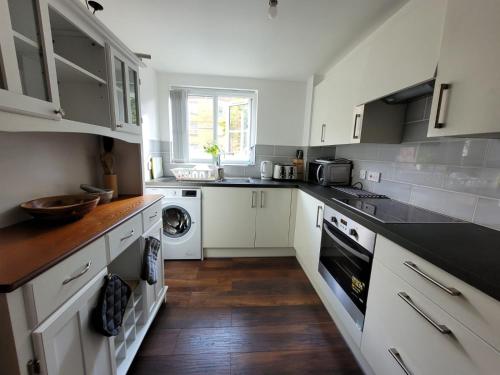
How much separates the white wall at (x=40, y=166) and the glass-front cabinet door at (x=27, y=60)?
335 millimetres

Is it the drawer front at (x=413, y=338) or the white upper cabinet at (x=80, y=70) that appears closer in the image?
the drawer front at (x=413, y=338)

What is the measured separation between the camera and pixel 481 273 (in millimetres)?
651

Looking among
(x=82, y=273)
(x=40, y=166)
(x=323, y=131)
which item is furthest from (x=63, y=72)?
(x=323, y=131)

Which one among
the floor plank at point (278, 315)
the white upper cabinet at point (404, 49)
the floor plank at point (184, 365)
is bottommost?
the floor plank at point (184, 365)

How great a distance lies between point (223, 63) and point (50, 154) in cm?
182

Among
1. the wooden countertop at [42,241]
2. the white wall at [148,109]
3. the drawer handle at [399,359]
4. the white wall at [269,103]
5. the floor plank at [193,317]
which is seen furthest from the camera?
the white wall at [269,103]

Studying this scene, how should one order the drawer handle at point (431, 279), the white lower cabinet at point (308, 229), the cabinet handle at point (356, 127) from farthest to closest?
the white lower cabinet at point (308, 229)
the cabinet handle at point (356, 127)
the drawer handle at point (431, 279)

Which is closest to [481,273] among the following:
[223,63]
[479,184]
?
[479,184]

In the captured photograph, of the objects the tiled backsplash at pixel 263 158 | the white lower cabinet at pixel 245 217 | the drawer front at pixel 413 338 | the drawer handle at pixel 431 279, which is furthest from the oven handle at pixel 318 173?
the drawer handle at pixel 431 279

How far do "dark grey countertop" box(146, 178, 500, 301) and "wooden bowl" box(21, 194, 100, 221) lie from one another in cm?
150

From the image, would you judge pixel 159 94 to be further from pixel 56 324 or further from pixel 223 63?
pixel 56 324

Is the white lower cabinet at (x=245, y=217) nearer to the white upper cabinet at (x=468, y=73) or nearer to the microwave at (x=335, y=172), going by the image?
the microwave at (x=335, y=172)

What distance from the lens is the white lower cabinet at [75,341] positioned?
0.64 metres

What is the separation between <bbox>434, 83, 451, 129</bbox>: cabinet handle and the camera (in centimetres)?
97
